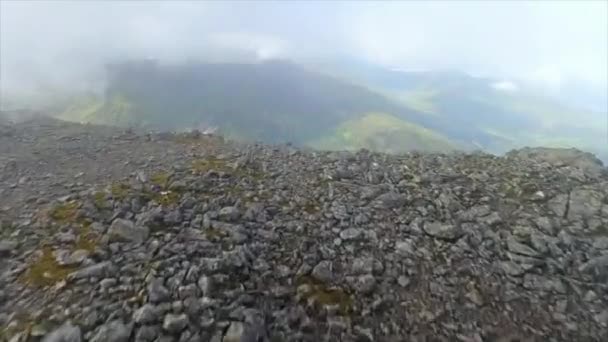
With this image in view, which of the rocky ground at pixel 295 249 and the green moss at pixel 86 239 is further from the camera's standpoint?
the green moss at pixel 86 239

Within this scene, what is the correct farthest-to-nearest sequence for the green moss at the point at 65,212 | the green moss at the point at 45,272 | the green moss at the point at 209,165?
1. the green moss at the point at 209,165
2. the green moss at the point at 65,212
3. the green moss at the point at 45,272

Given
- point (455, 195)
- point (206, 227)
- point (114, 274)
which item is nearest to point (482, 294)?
point (455, 195)

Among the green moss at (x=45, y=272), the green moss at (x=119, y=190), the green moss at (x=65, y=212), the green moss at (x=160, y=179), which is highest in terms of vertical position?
the green moss at (x=160, y=179)

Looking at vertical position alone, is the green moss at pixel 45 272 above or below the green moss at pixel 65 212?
below

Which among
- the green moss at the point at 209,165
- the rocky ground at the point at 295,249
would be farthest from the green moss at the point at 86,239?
the green moss at the point at 209,165

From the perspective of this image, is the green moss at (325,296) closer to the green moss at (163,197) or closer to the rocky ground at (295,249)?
the rocky ground at (295,249)

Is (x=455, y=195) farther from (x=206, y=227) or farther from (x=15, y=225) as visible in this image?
(x=15, y=225)
